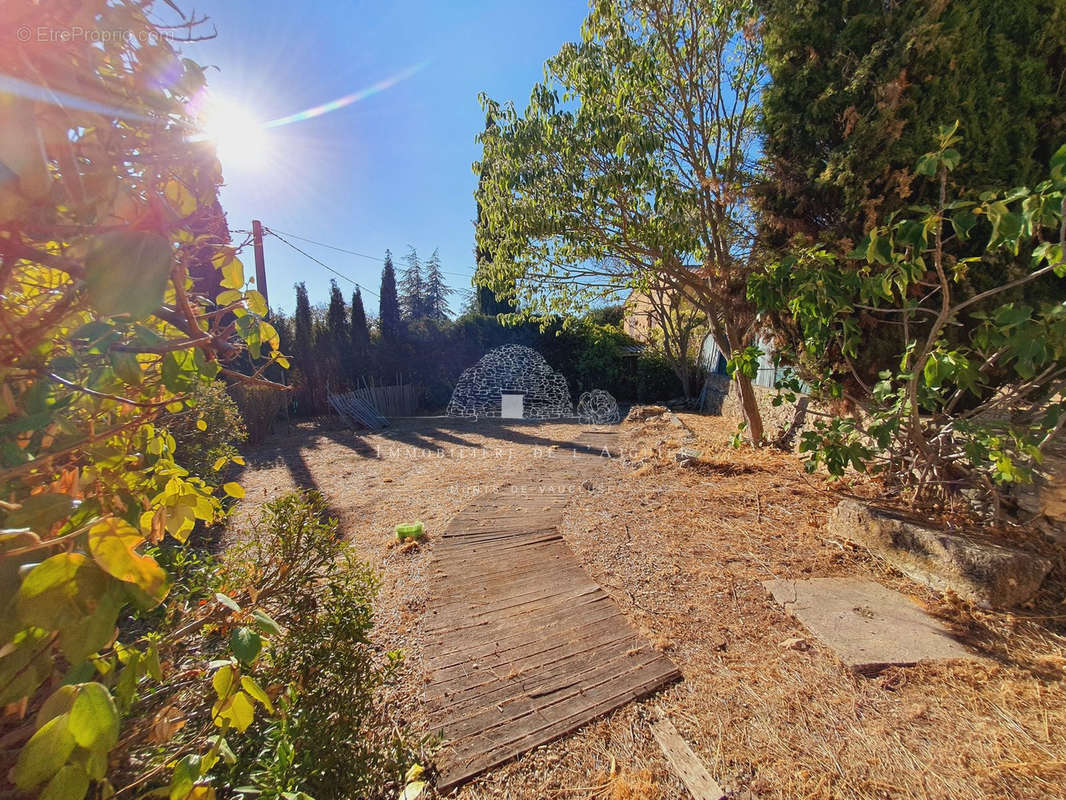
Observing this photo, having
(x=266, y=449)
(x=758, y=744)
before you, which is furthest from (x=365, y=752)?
(x=266, y=449)

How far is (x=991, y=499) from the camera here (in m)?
3.01

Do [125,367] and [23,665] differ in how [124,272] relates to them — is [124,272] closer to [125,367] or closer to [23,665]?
[125,367]

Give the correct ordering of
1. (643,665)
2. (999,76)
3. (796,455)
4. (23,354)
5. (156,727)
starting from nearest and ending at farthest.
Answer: (23,354) < (156,727) < (643,665) < (999,76) < (796,455)

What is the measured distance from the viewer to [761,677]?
187 cm

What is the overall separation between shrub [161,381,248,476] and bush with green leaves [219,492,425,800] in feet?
6.45

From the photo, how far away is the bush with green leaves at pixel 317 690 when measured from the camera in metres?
1.03

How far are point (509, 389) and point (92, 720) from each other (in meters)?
10.6

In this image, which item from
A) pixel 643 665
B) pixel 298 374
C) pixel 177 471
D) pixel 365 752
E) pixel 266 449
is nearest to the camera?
pixel 177 471

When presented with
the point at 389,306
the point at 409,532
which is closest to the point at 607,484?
the point at 409,532

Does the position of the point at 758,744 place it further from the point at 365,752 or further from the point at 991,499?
the point at 991,499

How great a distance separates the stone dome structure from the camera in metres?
10.8

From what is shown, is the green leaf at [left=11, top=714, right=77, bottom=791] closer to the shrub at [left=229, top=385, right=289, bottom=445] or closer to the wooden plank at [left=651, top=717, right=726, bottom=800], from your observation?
the wooden plank at [left=651, top=717, right=726, bottom=800]

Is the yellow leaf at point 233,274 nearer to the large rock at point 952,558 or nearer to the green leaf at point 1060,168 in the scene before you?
the green leaf at point 1060,168

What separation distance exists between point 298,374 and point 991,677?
1188 centimetres
